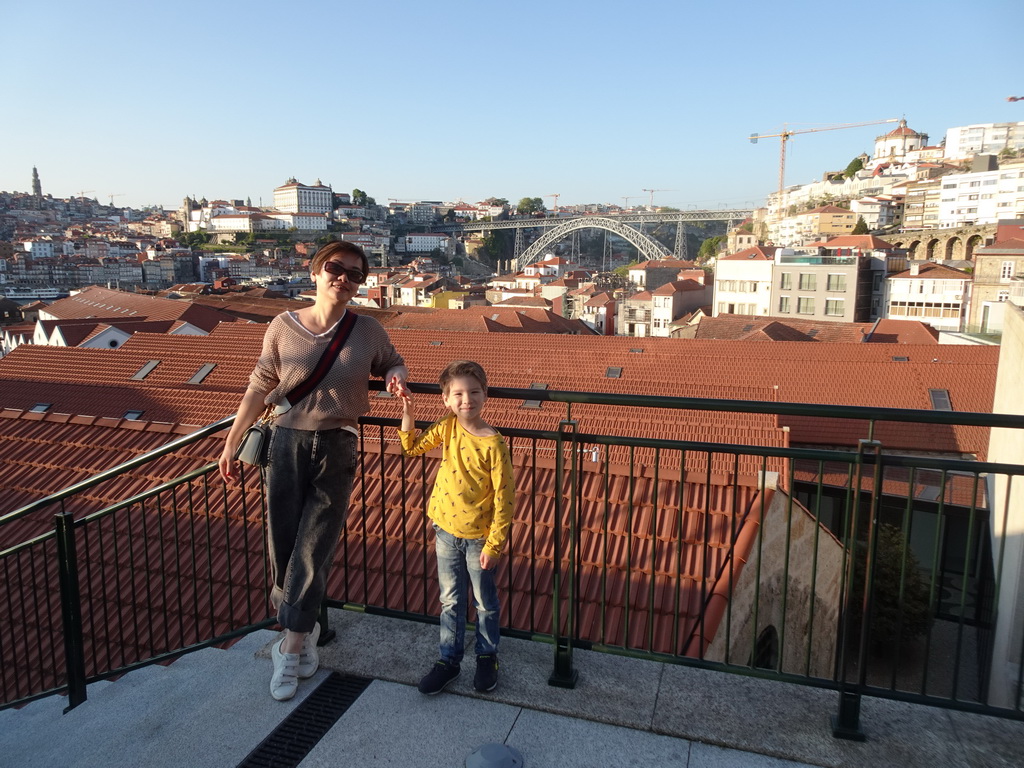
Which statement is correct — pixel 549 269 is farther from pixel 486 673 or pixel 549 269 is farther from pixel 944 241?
pixel 486 673

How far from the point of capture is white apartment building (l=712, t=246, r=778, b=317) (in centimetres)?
5278

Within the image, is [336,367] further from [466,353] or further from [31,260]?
[31,260]

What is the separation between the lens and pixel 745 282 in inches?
2142

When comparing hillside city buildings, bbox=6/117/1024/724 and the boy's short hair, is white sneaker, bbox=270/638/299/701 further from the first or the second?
the boy's short hair

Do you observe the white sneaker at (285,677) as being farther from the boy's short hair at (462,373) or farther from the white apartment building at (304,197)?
the white apartment building at (304,197)

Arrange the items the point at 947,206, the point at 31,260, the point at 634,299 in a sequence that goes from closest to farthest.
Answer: the point at 634,299 → the point at 947,206 → the point at 31,260

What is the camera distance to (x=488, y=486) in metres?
3.16

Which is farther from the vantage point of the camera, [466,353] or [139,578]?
[466,353]

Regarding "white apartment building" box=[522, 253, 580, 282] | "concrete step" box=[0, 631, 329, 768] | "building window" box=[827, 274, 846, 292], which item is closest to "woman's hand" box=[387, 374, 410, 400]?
"concrete step" box=[0, 631, 329, 768]

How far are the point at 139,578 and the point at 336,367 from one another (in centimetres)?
391

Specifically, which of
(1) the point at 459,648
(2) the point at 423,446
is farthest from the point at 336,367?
(1) the point at 459,648

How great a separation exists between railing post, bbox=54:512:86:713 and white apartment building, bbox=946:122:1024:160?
144 m

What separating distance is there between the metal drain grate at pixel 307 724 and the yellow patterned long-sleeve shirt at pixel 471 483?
88cm

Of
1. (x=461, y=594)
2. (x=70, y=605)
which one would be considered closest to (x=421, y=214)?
(x=70, y=605)
